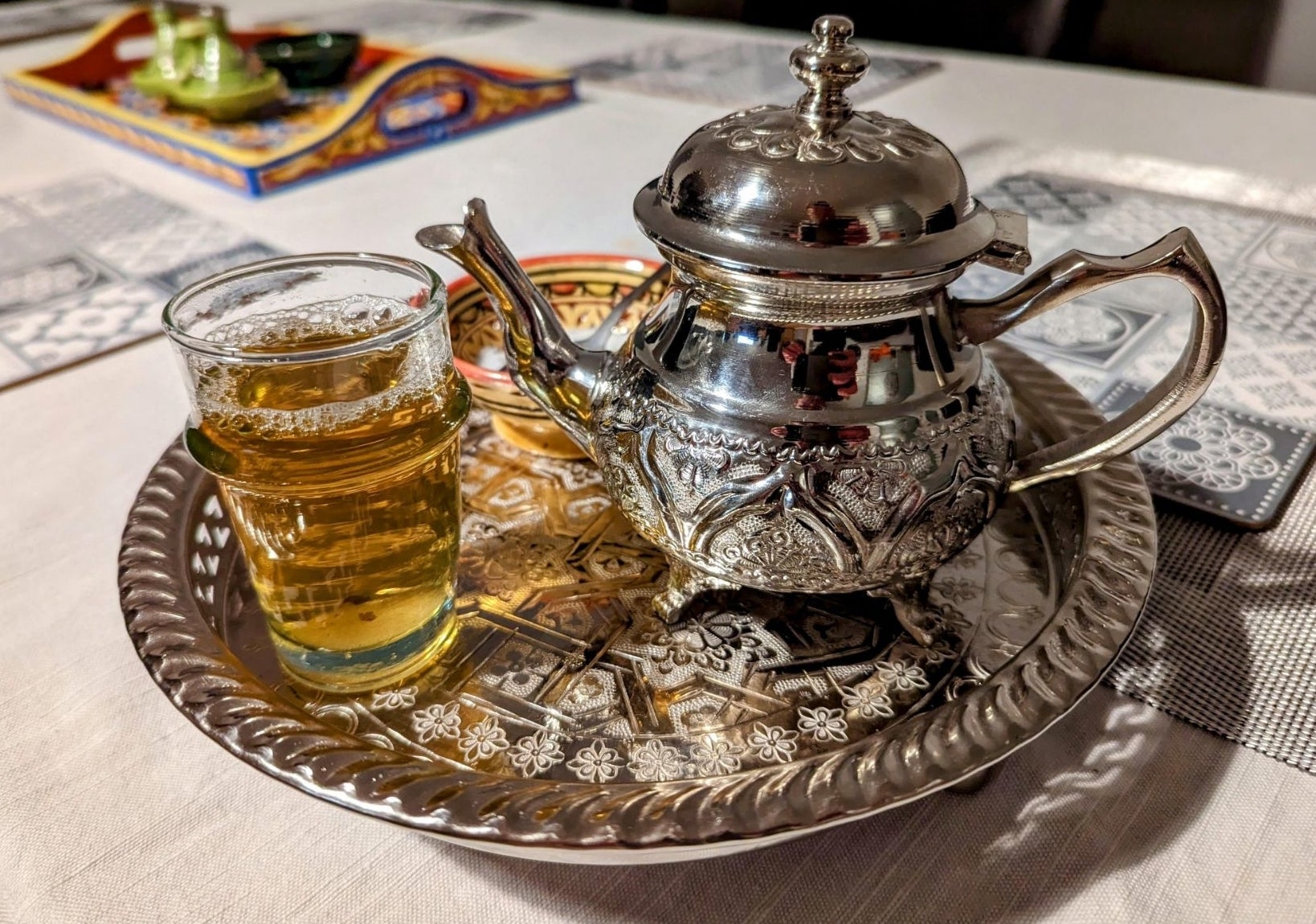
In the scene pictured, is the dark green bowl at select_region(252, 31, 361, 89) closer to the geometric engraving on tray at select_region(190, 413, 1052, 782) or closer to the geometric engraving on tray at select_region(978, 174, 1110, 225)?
the geometric engraving on tray at select_region(978, 174, 1110, 225)

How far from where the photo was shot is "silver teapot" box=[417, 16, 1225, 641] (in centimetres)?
37

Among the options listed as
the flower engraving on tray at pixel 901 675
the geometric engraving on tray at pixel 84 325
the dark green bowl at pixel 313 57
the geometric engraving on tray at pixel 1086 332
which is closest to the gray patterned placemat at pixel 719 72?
the dark green bowl at pixel 313 57

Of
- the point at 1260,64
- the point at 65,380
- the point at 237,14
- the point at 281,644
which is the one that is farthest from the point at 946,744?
the point at 237,14

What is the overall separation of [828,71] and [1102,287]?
0.15 metres

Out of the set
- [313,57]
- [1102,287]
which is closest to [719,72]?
[313,57]

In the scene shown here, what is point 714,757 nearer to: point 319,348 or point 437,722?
point 437,722

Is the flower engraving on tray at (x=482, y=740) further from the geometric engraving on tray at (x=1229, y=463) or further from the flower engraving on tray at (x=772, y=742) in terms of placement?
the geometric engraving on tray at (x=1229, y=463)

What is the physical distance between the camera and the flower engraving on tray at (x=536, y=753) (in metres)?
0.40

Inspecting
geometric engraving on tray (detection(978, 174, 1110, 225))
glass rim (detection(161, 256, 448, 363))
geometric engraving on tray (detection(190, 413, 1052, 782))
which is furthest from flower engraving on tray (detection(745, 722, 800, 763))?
geometric engraving on tray (detection(978, 174, 1110, 225))

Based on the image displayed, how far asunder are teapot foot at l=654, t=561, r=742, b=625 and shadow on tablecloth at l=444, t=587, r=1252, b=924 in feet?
0.40

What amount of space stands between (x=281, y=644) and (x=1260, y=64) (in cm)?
207

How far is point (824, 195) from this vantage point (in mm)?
368

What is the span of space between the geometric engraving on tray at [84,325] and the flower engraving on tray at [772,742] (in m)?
0.64

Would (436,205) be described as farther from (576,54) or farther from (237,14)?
(237,14)
